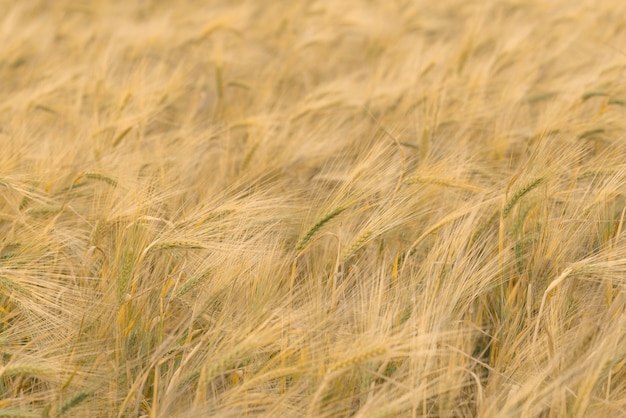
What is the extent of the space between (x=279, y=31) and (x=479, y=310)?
281 cm

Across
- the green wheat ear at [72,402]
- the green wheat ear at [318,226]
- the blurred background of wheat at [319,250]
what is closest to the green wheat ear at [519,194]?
the blurred background of wheat at [319,250]

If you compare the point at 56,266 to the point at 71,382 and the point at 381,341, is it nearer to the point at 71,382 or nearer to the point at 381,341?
the point at 71,382

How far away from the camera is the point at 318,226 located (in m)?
1.65

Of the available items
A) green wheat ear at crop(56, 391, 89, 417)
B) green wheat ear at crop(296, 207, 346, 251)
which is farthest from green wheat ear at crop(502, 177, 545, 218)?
green wheat ear at crop(56, 391, 89, 417)

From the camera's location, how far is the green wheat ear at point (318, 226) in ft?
5.39

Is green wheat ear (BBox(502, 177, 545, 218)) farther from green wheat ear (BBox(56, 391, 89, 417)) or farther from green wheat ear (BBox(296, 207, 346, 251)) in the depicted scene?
green wheat ear (BBox(56, 391, 89, 417))

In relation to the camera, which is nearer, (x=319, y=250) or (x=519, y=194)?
(x=519, y=194)

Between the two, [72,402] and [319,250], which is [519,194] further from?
[72,402]

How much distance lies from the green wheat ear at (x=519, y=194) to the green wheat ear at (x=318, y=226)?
1.24 ft

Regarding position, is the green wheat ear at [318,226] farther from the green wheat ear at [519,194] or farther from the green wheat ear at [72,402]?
the green wheat ear at [72,402]

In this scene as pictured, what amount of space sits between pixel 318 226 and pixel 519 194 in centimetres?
46

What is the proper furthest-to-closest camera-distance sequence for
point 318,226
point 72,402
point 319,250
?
point 319,250
point 318,226
point 72,402

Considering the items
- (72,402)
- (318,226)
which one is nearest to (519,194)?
(318,226)

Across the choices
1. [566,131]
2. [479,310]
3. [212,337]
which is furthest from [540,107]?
[212,337]
